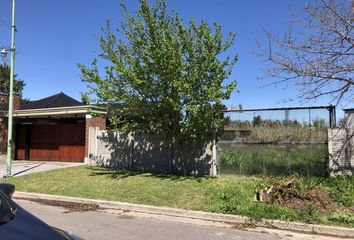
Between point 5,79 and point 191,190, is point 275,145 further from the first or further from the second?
point 5,79

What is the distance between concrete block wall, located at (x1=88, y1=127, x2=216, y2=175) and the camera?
17.1 m

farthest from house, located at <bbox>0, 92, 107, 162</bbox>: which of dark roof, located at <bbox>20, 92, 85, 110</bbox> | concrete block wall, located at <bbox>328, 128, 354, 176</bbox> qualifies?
concrete block wall, located at <bbox>328, 128, 354, 176</bbox>

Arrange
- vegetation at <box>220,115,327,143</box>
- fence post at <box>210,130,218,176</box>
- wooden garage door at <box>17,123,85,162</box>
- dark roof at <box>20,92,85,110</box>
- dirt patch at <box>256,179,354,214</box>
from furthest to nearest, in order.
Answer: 1. dark roof at <box>20,92,85,110</box>
2. wooden garage door at <box>17,123,85,162</box>
3. fence post at <box>210,130,218,176</box>
4. vegetation at <box>220,115,327,143</box>
5. dirt patch at <box>256,179,354,214</box>

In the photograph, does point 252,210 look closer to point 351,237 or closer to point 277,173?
point 351,237

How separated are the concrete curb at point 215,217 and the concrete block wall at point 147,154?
498cm

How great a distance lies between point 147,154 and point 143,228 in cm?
922

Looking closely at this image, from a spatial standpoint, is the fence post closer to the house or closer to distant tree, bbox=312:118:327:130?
distant tree, bbox=312:118:327:130

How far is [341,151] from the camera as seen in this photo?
1467cm

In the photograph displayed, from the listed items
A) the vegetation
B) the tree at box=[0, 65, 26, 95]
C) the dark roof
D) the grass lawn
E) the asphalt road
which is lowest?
the asphalt road

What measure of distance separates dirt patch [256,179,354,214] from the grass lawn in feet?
0.51

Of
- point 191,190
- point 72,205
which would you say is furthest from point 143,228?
point 191,190

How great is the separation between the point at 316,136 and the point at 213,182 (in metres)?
3.75

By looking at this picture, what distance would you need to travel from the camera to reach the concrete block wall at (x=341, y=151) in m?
14.6

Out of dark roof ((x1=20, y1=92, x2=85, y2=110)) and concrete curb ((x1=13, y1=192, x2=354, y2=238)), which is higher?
dark roof ((x1=20, y1=92, x2=85, y2=110))
